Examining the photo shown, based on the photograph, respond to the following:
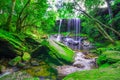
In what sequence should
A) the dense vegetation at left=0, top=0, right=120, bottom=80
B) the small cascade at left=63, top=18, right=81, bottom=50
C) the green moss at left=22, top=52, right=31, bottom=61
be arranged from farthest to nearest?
the small cascade at left=63, top=18, right=81, bottom=50 → the green moss at left=22, top=52, right=31, bottom=61 → the dense vegetation at left=0, top=0, right=120, bottom=80

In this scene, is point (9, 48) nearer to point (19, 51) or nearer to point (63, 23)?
point (19, 51)

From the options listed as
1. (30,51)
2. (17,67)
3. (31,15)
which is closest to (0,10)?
(31,15)

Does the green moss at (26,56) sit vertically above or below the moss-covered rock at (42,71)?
above

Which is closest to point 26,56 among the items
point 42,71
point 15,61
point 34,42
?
point 15,61

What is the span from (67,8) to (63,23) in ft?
46.3

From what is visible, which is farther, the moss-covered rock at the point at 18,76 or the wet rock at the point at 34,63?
the wet rock at the point at 34,63

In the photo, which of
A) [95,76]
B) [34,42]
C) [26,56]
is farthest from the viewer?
[34,42]

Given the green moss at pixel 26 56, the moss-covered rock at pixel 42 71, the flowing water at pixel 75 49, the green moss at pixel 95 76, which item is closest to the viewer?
the green moss at pixel 95 76

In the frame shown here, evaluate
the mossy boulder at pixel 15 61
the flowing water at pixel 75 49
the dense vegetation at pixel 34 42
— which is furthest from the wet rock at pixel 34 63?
the flowing water at pixel 75 49

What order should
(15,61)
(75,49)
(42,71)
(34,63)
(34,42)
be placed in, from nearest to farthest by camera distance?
1. (42,71)
2. (15,61)
3. (34,63)
4. (34,42)
5. (75,49)

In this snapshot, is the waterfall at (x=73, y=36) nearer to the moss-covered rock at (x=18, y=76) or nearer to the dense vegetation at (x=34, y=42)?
the dense vegetation at (x=34, y=42)

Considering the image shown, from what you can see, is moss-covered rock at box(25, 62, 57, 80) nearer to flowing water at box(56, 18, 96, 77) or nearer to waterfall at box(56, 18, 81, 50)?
flowing water at box(56, 18, 96, 77)

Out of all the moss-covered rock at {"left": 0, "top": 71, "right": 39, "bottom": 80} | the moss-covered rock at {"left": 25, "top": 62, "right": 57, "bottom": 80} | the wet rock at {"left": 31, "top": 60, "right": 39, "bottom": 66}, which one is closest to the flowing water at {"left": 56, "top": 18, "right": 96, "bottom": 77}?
the moss-covered rock at {"left": 25, "top": 62, "right": 57, "bottom": 80}

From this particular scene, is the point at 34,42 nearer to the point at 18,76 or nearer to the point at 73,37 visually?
the point at 18,76
